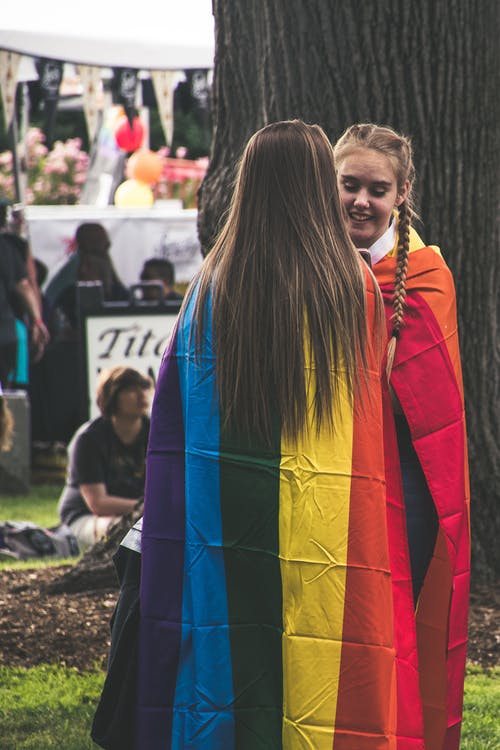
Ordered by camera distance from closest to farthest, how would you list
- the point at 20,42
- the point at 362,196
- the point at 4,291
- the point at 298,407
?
the point at 298,407 → the point at 362,196 → the point at 4,291 → the point at 20,42

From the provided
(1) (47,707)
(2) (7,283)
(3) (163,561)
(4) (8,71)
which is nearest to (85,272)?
(2) (7,283)

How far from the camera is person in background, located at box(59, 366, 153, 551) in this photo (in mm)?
8133

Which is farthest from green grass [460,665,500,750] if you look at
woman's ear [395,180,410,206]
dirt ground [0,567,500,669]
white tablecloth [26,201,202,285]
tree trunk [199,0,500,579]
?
white tablecloth [26,201,202,285]

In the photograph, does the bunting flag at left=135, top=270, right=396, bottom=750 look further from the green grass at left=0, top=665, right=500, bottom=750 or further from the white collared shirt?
the green grass at left=0, top=665, right=500, bottom=750

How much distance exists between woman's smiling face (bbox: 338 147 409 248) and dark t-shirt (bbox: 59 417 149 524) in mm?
4764

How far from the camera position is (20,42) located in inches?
498

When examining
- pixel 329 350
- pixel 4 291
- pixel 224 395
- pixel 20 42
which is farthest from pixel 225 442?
pixel 20 42

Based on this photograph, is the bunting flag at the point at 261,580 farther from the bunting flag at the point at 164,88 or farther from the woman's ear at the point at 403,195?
the bunting flag at the point at 164,88

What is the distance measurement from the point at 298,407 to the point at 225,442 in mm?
198

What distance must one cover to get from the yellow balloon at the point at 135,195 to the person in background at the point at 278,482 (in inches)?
560

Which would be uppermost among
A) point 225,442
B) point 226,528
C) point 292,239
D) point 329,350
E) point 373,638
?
point 292,239

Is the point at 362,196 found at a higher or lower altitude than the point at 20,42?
lower

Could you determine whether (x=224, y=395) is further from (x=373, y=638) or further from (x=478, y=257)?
(x=478, y=257)

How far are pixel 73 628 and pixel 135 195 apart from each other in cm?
1246
